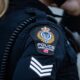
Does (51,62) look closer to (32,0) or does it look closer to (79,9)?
(32,0)

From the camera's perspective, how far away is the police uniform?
994 mm

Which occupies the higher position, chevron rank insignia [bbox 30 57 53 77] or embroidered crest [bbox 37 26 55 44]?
embroidered crest [bbox 37 26 55 44]

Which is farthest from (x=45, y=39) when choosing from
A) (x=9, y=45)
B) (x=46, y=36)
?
(x=9, y=45)

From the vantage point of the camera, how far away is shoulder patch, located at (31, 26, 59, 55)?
1.00 meters

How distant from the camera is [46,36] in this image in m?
1.01

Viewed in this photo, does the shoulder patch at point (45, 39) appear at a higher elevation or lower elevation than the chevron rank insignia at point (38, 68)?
higher

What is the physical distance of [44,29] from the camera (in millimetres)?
1027

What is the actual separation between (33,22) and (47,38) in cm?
8

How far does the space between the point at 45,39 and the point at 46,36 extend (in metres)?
0.01

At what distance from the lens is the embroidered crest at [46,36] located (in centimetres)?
100

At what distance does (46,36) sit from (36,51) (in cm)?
6

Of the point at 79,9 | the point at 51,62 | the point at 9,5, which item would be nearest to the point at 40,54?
the point at 51,62

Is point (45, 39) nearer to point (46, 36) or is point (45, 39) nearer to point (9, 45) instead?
point (46, 36)

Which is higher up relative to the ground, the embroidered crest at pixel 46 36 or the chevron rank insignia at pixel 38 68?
the embroidered crest at pixel 46 36
